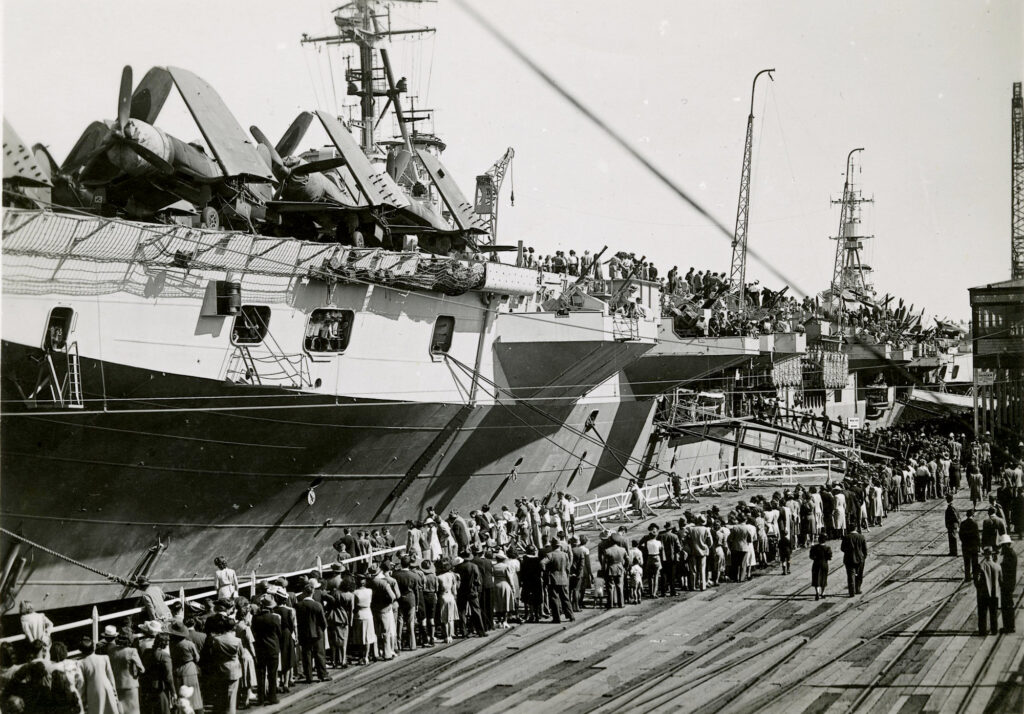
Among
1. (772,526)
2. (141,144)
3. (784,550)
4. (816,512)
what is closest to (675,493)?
(816,512)

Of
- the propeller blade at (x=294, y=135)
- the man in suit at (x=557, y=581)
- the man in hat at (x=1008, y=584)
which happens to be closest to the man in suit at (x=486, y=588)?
the man in suit at (x=557, y=581)

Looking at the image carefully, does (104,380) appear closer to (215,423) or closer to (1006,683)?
(215,423)

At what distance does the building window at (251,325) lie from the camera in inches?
656

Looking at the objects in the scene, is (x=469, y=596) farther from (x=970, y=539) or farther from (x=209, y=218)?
(x=209, y=218)

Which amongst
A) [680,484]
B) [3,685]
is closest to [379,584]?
[3,685]

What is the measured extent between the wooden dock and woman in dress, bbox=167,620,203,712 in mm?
1074

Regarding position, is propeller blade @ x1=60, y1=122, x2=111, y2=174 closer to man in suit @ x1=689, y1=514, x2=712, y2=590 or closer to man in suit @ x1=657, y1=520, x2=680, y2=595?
man in suit @ x1=657, y1=520, x2=680, y2=595

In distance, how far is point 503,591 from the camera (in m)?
13.6

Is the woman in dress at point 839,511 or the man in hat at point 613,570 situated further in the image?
the woman in dress at point 839,511

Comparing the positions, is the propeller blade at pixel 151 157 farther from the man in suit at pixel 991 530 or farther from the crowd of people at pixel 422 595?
the man in suit at pixel 991 530

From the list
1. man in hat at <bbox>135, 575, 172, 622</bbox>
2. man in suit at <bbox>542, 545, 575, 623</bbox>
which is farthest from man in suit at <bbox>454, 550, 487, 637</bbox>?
man in hat at <bbox>135, 575, 172, 622</bbox>

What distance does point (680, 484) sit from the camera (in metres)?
24.0

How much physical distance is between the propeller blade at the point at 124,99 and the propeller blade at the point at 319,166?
132 inches

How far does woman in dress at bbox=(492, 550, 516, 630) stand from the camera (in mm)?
13516
